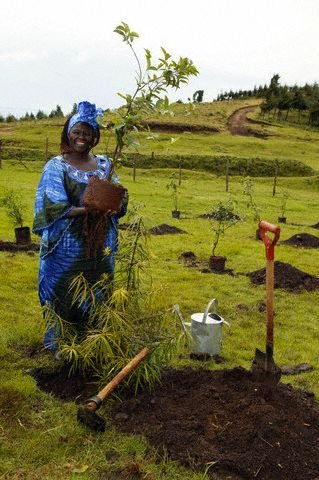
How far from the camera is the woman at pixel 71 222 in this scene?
441cm

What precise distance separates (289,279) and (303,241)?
406cm

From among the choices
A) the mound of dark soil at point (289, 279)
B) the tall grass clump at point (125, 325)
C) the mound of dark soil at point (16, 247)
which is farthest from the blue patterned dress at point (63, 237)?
the mound of dark soil at point (16, 247)

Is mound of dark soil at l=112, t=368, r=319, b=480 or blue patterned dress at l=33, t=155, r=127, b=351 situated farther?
blue patterned dress at l=33, t=155, r=127, b=351

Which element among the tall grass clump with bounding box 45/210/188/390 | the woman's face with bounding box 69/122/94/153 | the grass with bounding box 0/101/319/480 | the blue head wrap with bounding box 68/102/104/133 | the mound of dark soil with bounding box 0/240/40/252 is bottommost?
the grass with bounding box 0/101/319/480

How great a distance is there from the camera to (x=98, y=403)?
12.5 ft

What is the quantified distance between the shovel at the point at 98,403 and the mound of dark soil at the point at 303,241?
9154mm

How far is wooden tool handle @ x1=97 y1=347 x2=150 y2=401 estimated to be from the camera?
12.7ft

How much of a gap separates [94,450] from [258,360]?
5.15 ft

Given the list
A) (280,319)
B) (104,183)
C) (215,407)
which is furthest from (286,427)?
(280,319)

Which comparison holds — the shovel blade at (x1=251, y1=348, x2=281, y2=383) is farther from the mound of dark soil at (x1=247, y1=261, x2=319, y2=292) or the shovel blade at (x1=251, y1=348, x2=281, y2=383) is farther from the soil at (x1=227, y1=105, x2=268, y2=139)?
the soil at (x1=227, y1=105, x2=268, y2=139)

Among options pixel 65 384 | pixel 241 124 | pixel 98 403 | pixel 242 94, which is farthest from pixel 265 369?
pixel 242 94

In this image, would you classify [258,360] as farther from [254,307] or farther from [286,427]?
[254,307]

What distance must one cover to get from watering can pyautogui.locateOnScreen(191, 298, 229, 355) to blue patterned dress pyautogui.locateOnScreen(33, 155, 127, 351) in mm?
1155

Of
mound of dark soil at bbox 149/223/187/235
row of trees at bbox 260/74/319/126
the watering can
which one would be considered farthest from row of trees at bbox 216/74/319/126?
the watering can
